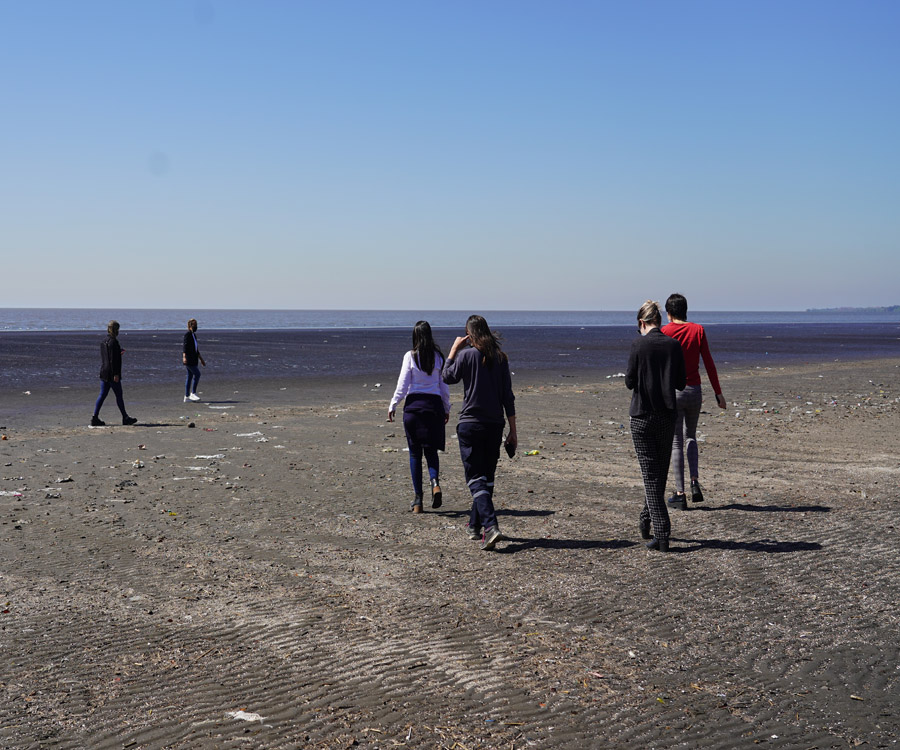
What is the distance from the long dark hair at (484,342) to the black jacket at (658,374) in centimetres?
114

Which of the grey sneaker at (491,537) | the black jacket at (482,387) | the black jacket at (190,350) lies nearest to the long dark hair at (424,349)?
the black jacket at (482,387)

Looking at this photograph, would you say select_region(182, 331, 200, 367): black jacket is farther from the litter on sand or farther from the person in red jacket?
the litter on sand

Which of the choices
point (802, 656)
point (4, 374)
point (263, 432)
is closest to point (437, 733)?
point (802, 656)

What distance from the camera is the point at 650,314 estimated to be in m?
7.53

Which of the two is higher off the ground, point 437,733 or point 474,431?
point 474,431

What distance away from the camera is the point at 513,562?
688 cm

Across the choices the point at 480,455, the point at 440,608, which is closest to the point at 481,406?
the point at 480,455

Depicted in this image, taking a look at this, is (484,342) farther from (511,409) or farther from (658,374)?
(658,374)

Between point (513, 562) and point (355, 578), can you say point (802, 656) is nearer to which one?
point (513, 562)

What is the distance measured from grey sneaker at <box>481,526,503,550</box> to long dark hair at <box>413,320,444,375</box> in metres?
2.09

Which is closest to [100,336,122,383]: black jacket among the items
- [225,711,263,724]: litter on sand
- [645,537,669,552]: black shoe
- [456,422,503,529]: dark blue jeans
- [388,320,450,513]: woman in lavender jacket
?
[388,320,450,513]: woman in lavender jacket

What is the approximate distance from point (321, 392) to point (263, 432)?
385 inches

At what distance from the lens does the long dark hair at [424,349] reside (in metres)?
8.55

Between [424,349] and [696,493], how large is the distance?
10.7 ft
